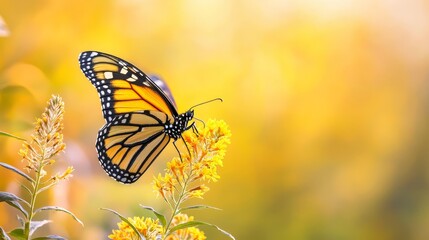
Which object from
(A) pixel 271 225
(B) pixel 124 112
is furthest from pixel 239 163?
(B) pixel 124 112

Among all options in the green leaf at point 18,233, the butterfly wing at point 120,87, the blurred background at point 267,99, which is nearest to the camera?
the green leaf at point 18,233

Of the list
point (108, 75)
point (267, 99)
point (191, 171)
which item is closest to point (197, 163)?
point (191, 171)

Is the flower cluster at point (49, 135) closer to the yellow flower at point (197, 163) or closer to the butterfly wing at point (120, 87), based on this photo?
the yellow flower at point (197, 163)

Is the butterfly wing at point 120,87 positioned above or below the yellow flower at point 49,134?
above

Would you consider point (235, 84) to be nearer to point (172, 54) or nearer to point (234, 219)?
point (172, 54)

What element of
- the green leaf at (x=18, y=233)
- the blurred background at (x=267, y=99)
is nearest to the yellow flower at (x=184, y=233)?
the green leaf at (x=18, y=233)

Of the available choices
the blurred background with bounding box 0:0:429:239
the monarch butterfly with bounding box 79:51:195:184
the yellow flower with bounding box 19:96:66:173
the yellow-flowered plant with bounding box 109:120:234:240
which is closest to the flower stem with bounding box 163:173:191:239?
the yellow-flowered plant with bounding box 109:120:234:240

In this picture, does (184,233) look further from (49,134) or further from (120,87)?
(120,87)
